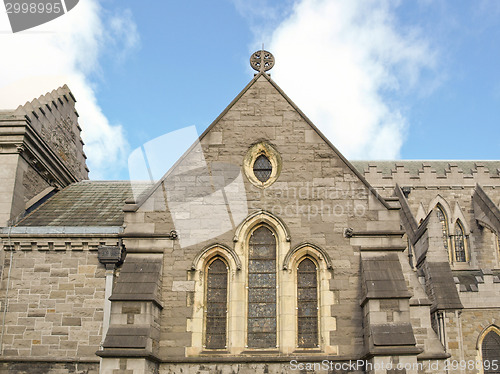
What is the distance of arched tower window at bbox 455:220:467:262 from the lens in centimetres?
3269

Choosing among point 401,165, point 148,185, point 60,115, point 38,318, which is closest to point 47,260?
point 38,318

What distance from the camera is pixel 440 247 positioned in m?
24.5

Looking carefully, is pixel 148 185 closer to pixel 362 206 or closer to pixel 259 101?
pixel 259 101

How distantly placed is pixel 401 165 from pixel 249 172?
840 inches

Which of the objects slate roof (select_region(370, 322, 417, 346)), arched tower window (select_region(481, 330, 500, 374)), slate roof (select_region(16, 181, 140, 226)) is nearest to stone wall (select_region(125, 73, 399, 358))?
slate roof (select_region(370, 322, 417, 346))

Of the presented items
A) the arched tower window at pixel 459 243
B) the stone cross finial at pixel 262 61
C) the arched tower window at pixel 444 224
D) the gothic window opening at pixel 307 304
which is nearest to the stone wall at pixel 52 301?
the gothic window opening at pixel 307 304

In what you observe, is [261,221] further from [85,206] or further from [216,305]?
[85,206]

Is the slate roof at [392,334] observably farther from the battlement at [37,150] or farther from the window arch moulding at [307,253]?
the battlement at [37,150]

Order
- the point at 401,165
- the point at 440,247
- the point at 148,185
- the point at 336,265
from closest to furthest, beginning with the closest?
the point at 336,265 < the point at 148,185 < the point at 440,247 < the point at 401,165

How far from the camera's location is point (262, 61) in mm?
16016

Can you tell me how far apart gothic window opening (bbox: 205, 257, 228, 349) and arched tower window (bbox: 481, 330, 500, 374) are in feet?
47.7

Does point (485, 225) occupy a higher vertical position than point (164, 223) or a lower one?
higher

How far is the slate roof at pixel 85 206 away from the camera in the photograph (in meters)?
18.3

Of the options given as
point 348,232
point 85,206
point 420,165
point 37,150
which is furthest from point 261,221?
point 420,165
